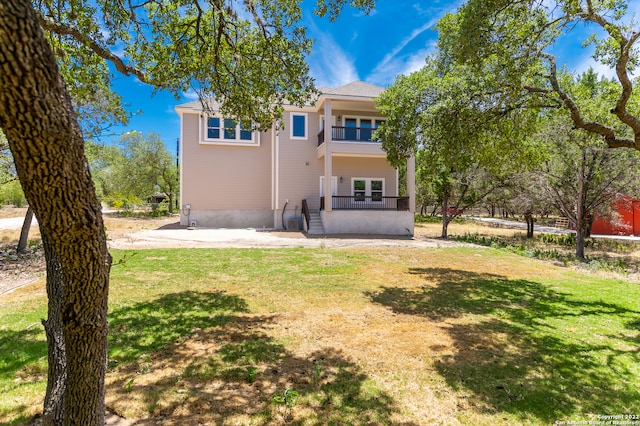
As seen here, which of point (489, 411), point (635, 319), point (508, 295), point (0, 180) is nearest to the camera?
point (489, 411)

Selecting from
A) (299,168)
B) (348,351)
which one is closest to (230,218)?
(299,168)

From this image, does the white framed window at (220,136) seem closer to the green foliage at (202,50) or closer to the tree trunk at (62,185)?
the green foliage at (202,50)

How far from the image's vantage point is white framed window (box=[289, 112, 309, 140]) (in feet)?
65.2

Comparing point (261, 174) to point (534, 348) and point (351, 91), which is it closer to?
point (351, 91)

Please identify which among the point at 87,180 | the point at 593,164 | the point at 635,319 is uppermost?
the point at 593,164

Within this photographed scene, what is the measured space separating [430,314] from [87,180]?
525 cm

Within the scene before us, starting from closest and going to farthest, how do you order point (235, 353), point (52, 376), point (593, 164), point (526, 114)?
point (52, 376) → point (235, 353) → point (526, 114) → point (593, 164)

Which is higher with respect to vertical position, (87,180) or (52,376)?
(87,180)

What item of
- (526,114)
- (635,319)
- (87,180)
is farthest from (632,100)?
(87,180)

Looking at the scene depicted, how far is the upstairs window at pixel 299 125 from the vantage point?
19891 mm

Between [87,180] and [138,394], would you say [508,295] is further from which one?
[87,180]

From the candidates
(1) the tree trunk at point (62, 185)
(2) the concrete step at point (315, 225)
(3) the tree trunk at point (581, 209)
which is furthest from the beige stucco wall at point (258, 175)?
(1) the tree trunk at point (62, 185)

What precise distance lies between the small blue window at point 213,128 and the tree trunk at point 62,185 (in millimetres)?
19190

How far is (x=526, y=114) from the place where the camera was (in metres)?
7.97
